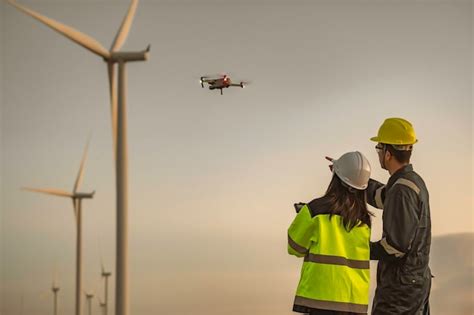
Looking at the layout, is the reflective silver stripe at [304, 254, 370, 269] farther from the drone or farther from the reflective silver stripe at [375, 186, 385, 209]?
the drone

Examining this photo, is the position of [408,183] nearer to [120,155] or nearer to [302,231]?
[302,231]

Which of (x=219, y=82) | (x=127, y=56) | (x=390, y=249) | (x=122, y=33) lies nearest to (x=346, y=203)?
(x=390, y=249)

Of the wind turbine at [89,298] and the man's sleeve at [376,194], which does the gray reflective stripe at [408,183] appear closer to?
the man's sleeve at [376,194]

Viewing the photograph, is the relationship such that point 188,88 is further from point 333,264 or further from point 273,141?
point 333,264

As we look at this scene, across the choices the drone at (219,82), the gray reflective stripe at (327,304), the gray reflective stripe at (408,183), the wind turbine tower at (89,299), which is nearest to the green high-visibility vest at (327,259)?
the gray reflective stripe at (327,304)

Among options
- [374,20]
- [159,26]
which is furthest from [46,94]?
[374,20]
